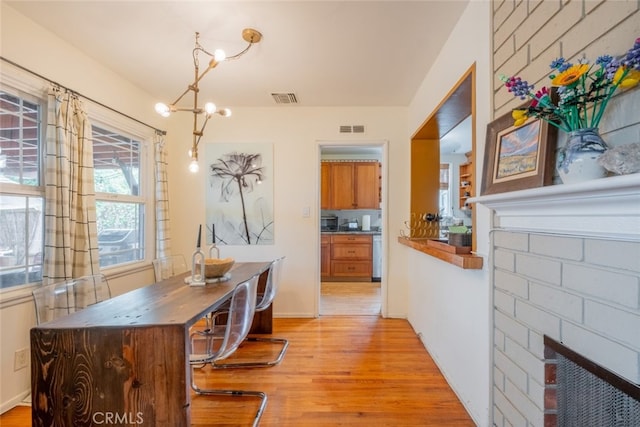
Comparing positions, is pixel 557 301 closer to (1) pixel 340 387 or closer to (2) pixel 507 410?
(2) pixel 507 410

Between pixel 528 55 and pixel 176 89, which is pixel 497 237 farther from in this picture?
pixel 176 89

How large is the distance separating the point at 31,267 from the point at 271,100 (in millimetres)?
2491

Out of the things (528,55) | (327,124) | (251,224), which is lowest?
(251,224)

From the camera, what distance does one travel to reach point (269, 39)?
6.80 feet

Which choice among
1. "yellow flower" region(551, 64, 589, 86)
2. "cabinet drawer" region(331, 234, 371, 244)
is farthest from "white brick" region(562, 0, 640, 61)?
"cabinet drawer" region(331, 234, 371, 244)

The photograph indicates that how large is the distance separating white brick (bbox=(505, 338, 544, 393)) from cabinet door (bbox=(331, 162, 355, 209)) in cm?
431

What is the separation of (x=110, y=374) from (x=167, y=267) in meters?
1.60

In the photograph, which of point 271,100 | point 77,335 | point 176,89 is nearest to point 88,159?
point 176,89

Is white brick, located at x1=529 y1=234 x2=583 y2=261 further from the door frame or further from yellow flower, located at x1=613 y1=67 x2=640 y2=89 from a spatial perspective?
the door frame

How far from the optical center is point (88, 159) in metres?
2.24

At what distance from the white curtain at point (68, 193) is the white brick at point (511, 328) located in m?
2.70

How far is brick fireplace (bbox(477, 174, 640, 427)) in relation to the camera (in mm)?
753

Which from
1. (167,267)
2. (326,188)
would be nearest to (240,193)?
(167,267)

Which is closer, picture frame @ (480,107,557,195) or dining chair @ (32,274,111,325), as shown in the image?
picture frame @ (480,107,557,195)
